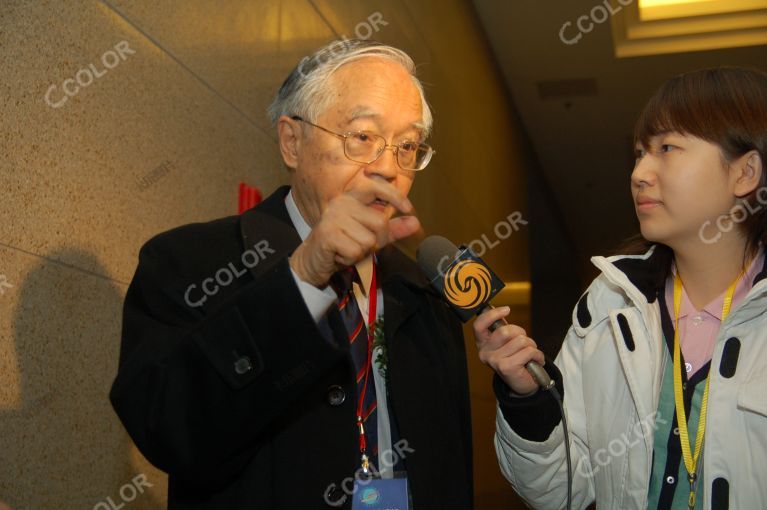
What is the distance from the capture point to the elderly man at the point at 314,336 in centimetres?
129

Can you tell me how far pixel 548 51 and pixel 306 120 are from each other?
5.37 m

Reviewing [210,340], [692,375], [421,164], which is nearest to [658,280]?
[692,375]

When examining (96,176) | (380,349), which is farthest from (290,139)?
(380,349)

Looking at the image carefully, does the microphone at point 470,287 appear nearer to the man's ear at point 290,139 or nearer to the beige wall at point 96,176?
the man's ear at point 290,139

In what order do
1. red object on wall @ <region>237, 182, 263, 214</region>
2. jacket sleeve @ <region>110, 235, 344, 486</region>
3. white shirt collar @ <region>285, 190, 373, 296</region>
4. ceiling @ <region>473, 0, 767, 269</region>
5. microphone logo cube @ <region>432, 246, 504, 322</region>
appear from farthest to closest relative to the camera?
ceiling @ <region>473, 0, 767, 269</region> < red object on wall @ <region>237, 182, 263, 214</region> < white shirt collar @ <region>285, 190, 373, 296</region> < microphone logo cube @ <region>432, 246, 504, 322</region> < jacket sleeve @ <region>110, 235, 344, 486</region>

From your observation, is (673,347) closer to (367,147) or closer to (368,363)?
(368,363)

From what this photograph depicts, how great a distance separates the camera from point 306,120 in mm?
1888

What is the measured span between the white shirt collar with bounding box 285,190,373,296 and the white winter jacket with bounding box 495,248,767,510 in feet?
1.35

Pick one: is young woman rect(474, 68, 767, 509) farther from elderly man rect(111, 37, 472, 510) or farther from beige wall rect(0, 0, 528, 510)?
beige wall rect(0, 0, 528, 510)

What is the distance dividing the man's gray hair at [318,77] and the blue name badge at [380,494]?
0.80m

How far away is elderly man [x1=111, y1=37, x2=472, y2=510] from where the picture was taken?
4.23 feet

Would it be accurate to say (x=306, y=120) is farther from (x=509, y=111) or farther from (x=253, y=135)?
(x=509, y=111)

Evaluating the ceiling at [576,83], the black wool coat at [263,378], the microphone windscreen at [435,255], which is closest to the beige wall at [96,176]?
the black wool coat at [263,378]

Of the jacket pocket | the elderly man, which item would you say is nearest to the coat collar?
the jacket pocket
